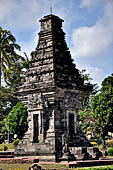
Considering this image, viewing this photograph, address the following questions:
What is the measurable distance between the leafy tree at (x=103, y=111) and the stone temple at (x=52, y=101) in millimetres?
17466

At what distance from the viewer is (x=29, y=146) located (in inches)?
663

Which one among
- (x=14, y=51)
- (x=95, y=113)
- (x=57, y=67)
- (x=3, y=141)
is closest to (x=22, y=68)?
(x=14, y=51)

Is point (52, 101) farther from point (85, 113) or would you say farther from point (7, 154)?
point (85, 113)

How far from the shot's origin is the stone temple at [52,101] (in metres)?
16.2

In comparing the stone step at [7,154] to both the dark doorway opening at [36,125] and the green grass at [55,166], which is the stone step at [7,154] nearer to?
the dark doorway opening at [36,125]

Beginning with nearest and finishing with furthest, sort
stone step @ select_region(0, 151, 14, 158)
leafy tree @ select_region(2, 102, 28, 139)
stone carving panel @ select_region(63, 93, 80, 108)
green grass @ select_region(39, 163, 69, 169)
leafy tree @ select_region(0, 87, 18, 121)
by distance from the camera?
1. green grass @ select_region(39, 163, 69, 169)
2. stone carving panel @ select_region(63, 93, 80, 108)
3. stone step @ select_region(0, 151, 14, 158)
4. leafy tree @ select_region(2, 102, 28, 139)
5. leafy tree @ select_region(0, 87, 18, 121)

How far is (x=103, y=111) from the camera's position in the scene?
35750mm

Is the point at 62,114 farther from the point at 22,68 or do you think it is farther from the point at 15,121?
the point at 22,68

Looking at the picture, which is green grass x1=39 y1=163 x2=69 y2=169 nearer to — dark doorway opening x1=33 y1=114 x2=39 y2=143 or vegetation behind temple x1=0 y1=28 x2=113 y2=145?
dark doorway opening x1=33 y1=114 x2=39 y2=143

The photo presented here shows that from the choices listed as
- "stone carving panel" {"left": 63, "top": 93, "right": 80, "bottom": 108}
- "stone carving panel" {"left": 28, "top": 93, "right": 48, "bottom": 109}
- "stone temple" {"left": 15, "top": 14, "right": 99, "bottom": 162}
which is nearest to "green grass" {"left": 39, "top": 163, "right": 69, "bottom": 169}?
"stone temple" {"left": 15, "top": 14, "right": 99, "bottom": 162}

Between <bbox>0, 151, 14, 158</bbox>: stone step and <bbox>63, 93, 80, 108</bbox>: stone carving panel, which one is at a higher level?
<bbox>63, 93, 80, 108</bbox>: stone carving panel

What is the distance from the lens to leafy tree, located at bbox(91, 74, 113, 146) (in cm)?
3538

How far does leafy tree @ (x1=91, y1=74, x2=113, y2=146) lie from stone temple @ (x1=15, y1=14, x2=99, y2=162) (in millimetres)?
17466

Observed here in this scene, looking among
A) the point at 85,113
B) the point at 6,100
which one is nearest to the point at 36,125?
the point at 85,113
